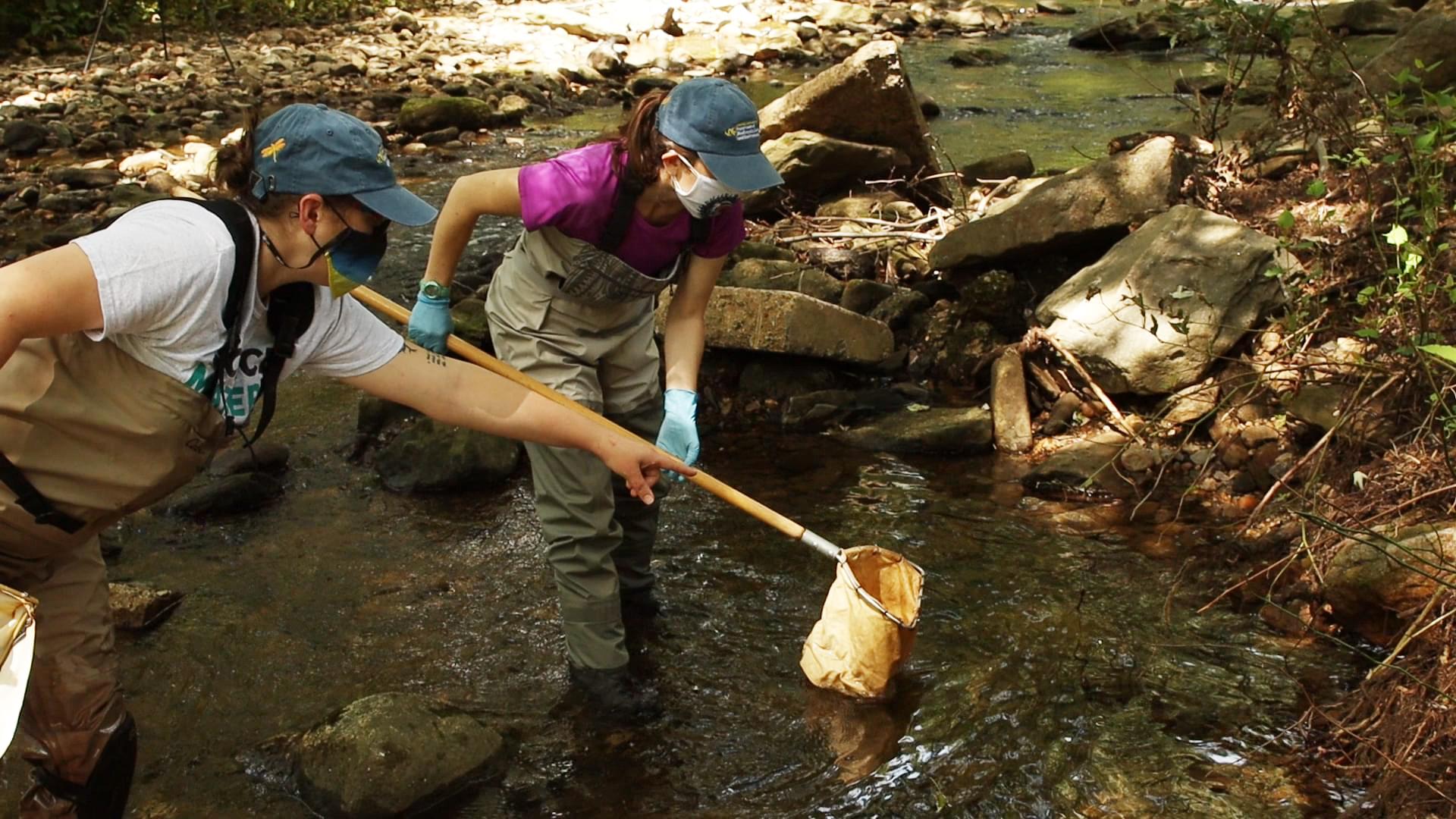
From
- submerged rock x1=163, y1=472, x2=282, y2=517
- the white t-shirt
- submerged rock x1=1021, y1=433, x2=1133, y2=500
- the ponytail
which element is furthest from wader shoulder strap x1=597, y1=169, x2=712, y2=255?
submerged rock x1=163, y1=472, x2=282, y2=517

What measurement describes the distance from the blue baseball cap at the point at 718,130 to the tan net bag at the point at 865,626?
1.17 meters

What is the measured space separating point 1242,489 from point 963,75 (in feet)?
36.0

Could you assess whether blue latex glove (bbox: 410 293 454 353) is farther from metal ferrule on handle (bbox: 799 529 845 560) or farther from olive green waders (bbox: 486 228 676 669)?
Answer: metal ferrule on handle (bbox: 799 529 845 560)

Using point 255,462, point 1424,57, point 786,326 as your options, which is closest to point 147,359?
point 255,462

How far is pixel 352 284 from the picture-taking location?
267cm

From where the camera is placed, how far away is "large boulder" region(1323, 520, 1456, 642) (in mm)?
3701

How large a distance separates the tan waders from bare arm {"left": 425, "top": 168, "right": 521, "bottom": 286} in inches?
43.5

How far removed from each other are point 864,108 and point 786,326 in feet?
9.99

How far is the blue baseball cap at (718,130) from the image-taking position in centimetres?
329

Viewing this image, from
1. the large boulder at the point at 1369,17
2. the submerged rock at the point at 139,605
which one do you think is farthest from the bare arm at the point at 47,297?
the large boulder at the point at 1369,17

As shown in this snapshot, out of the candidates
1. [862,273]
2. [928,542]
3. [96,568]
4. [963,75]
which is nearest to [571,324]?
[96,568]

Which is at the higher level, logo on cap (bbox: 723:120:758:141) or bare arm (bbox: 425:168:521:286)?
logo on cap (bbox: 723:120:758:141)

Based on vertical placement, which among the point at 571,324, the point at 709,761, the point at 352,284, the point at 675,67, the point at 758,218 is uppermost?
the point at 352,284

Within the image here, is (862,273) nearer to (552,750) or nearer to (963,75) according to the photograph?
(552,750)
